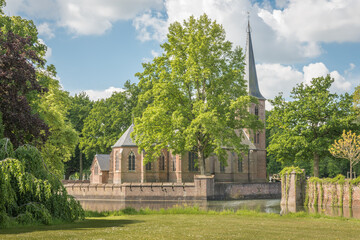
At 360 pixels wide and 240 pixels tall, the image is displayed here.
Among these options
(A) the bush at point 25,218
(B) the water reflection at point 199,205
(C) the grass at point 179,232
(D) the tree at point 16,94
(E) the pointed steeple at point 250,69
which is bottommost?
(B) the water reflection at point 199,205

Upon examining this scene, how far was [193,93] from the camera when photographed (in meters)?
38.9

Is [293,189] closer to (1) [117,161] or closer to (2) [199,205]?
(2) [199,205]

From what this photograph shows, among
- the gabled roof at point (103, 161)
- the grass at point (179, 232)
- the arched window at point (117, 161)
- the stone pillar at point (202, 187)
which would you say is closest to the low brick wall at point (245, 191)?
the stone pillar at point (202, 187)

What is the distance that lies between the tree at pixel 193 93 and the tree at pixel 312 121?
4.77 metres

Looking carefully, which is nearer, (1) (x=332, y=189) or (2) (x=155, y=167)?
(1) (x=332, y=189)

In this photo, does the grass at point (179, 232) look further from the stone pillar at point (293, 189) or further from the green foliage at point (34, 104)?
the stone pillar at point (293, 189)

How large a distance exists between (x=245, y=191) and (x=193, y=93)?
10.9m

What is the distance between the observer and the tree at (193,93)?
35.9 m

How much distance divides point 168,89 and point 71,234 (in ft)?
83.3

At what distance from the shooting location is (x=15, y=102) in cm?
1802

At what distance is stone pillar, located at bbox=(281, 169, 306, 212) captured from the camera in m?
33.2

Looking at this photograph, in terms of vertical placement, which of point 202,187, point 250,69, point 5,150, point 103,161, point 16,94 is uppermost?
point 250,69

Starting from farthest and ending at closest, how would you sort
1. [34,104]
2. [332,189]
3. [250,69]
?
1. [250,69]
2. [332,189]
3. [34,104]

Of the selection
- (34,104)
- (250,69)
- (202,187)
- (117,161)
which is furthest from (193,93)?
(250,69)
